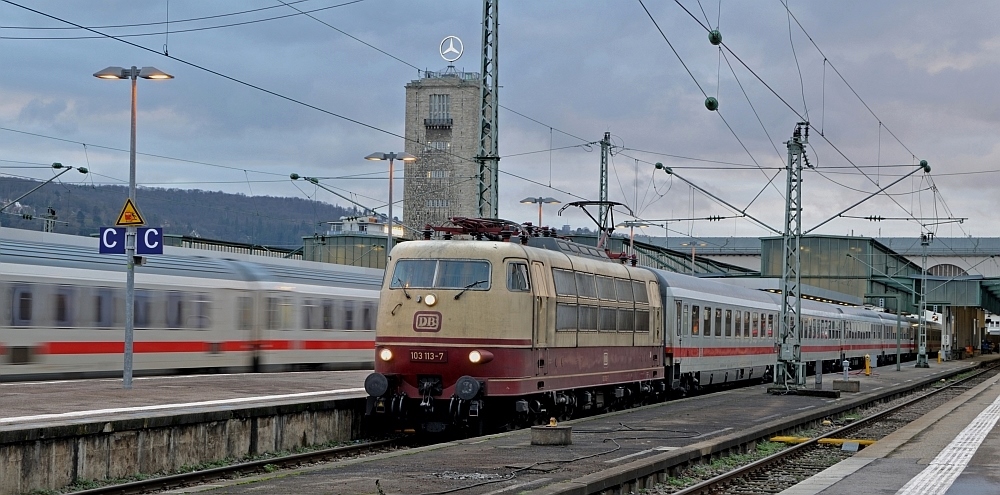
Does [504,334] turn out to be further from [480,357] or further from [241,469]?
[241,469]

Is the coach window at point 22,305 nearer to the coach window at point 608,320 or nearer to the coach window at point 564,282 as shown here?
the coach window at point 564,282

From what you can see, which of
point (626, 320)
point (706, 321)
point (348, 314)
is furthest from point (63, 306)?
point (706, 321)

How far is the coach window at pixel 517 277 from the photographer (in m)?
21.2

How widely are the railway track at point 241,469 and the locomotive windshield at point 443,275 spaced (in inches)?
113

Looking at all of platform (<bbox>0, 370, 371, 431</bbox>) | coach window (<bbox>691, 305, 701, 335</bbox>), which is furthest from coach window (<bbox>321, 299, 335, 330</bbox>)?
coach window (<bbox>691, 305, 701, 335</bbox>)

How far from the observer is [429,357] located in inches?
827

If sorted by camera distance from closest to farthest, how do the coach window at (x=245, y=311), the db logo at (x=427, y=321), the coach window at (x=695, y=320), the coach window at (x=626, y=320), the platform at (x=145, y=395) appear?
the platform at (x=145, y=395)
the db logo at (x=427, y=321)
the coach window at (x=626, y=320)
the coach window at (x=245, y=311)
the coach window at (x=695, y=320)

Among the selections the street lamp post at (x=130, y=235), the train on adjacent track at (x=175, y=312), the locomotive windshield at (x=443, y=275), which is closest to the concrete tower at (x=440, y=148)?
the train on adjacent track at (x=175, y=312)

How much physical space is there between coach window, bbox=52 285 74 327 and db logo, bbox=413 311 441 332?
8812mm

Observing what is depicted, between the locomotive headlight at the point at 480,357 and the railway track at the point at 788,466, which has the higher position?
the locomotive headlight at the point at 480,357

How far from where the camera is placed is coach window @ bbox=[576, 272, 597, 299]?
78.4ft

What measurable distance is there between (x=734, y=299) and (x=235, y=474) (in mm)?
25931

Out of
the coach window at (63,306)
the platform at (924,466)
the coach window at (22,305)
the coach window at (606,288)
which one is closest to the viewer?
the platform at (924,466)

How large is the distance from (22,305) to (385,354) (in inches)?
327
